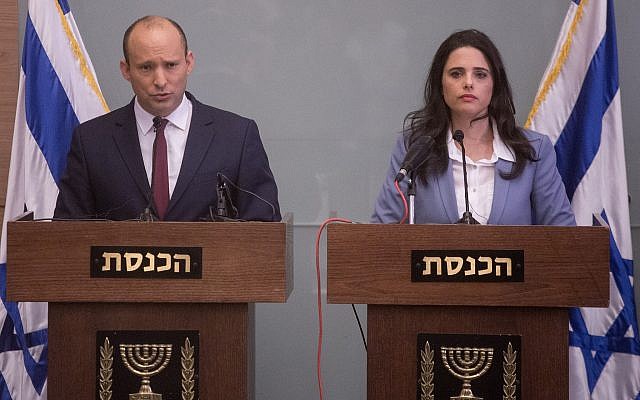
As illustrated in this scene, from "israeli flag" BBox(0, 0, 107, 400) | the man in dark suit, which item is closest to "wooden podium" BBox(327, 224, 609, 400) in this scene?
the man in dark suit

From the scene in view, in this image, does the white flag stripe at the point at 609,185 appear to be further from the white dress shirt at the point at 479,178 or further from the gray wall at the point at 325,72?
the white dress shirt at the point at 479,178

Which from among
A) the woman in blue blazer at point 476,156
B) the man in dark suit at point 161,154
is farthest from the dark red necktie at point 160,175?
the woman in blue blazer at point 476,156

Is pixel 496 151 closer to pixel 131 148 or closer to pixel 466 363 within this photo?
pixel 466 363

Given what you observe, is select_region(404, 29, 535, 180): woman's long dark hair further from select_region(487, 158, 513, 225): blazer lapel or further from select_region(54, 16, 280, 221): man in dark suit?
select_region(54, 16, 280, 221): man in dark suit

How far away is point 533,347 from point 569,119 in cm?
172

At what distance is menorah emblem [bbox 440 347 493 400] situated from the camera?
2.43 meters

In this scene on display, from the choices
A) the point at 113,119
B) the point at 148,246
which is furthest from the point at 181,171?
the point at 148,246

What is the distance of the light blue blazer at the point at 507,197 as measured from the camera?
9.52 ft

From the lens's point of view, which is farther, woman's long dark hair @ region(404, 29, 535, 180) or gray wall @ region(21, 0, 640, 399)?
gray wall @ region(21, 0, 640, 399)

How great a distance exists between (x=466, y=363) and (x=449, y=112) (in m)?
1.02

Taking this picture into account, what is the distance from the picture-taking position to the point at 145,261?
8.05 ft

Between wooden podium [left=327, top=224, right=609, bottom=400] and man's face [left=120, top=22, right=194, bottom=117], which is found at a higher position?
man's face [left=120, top=22, right=194, bottom=117]

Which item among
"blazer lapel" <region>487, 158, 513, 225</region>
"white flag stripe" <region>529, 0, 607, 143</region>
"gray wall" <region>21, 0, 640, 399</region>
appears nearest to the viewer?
"blazer lapel" <region>487, 158, 513, 225</region>

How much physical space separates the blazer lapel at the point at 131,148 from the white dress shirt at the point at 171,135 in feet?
0.06
